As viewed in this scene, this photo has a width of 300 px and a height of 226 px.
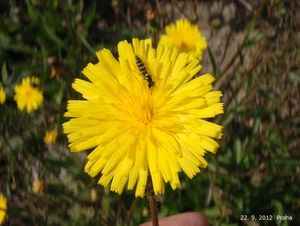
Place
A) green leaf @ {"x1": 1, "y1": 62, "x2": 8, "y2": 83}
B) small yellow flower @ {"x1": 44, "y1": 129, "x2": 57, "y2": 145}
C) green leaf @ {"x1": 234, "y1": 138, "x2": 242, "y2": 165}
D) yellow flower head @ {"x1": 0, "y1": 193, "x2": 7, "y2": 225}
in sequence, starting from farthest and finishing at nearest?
green leaf @ {"x1": 1, "y1": 62, "x2": 8, "y2": 83}
small yellow flower @ {"x1": 44, "y1": 129, "x2": 57, "y2": 145}
yellow flower head @ {"x1": 0, "y1": 193, "x2": 7, "y2": 225}
green leaf @ {"x1": 234, "y1": 138, "x2": 242, "y2": 165}

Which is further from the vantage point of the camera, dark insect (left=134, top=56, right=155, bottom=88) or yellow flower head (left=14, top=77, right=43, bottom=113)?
yellow flower head (left=14, top=77, right=43, bottom=113)

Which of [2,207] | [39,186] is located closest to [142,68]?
[39,186]

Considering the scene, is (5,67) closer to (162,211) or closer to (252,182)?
(162,211)

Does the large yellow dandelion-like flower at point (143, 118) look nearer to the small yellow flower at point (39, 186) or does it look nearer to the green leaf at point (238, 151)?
the green leaf at point (238, 151)

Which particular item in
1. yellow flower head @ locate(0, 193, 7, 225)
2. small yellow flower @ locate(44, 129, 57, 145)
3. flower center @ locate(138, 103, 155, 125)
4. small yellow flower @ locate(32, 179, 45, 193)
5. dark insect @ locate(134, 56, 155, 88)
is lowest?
yellow flower head @ locate(0, 193, 7, 225)

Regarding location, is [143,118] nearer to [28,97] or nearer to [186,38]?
[186,38]

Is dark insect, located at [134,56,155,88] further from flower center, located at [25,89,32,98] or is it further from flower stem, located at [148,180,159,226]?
flower center, located at [25,89,32,98]

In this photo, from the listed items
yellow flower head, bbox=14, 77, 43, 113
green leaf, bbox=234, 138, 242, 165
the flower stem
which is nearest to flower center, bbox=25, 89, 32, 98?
yellow flower head, bbox=14, 77, 43, 113
